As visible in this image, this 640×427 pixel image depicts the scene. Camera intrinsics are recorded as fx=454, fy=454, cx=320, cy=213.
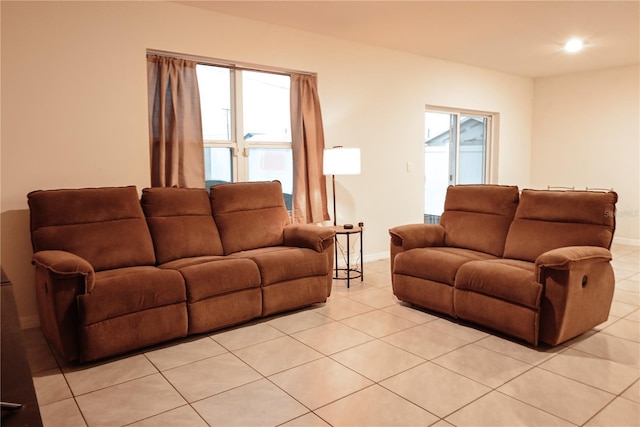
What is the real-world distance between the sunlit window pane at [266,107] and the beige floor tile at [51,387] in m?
2.63

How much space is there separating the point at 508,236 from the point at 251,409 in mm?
2367

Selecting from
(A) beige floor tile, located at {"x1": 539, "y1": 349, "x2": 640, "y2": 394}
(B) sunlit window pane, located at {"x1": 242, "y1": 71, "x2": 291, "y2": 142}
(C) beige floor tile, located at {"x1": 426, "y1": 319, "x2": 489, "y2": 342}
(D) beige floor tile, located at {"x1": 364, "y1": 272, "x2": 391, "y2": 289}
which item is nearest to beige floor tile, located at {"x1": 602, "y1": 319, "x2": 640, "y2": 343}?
(A) beige floor tile, located at {"x1": 539, "y1": 349, "x2": 640, "y2": 394}

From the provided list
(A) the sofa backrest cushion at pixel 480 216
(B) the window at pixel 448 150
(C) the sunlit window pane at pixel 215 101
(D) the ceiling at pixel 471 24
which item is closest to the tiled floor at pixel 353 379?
(A) the sofa backrest cushion at pixel 480 216

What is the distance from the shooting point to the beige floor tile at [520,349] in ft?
8.95

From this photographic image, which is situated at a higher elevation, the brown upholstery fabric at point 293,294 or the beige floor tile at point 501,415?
the brown upholstery fabric at point 293,294

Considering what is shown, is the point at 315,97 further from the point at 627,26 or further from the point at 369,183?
the point at 627,26

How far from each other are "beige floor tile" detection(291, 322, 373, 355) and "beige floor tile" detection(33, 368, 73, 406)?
138cm

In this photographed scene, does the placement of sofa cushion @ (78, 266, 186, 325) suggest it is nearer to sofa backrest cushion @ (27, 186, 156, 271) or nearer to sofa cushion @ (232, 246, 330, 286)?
sofa backrest cushion @ (27, 186, 156, 271)

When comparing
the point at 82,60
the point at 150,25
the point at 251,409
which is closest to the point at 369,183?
the point at 150,25

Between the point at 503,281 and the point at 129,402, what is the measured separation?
2.30 metres

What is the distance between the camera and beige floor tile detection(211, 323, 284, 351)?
2990mm

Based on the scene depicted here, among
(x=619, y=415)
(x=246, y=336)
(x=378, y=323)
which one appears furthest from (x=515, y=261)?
(x=246, y=336)

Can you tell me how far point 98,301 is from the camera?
2613 mm

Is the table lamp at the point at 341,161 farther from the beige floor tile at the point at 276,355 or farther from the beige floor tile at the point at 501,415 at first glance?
the beige floor tile at the point at 501,415
